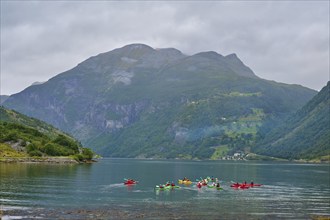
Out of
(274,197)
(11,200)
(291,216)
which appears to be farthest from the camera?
(274,197)

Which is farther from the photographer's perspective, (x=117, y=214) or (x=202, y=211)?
(x=202, y=211)

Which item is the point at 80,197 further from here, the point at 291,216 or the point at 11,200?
the point at 291,216

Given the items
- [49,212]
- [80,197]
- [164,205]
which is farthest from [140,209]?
[80,197]

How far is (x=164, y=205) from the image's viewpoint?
8788 cm

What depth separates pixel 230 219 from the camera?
230 feet

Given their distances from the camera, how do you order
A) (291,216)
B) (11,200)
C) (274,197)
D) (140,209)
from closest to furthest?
1. (291,216)
2. (140,209)
3. (11,200)
4. (274,197)

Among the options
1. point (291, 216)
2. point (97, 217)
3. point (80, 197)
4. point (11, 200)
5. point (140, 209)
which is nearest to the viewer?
point (97, 217)

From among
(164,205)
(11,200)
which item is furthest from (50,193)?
(164,205)

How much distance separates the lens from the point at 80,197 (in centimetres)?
9844

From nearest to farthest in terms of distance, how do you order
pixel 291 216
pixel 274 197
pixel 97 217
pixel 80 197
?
pixel 97 217
pixel 291 216
pixel 80 197
pixel 274 197

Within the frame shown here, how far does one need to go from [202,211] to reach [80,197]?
3154cm

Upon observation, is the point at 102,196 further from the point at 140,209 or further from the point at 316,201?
the point at 316,201

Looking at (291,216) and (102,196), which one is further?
(102,196)

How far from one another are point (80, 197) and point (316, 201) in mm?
52431
